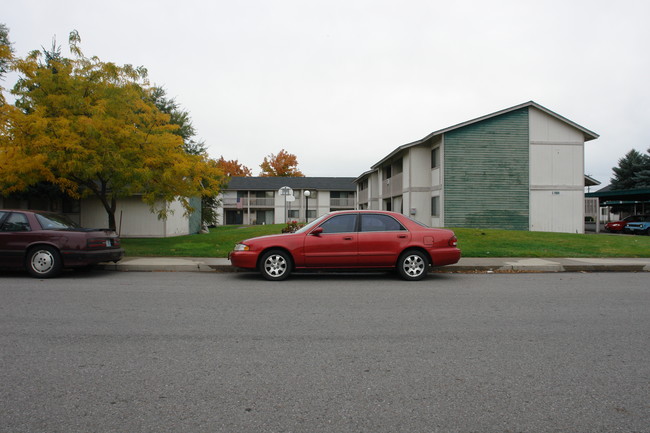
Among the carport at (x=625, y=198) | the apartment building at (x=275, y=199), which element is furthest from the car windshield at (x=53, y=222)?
the apartment building at (x=275, y=199)

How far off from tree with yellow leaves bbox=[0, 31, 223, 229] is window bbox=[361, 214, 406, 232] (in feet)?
24.7

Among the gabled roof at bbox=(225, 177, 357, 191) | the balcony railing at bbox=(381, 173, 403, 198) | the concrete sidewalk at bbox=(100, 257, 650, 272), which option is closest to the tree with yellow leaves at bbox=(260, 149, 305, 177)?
the gabled roof at bbox=(225, 177, 357, 191)

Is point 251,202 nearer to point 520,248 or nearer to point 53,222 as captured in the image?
point 520,248

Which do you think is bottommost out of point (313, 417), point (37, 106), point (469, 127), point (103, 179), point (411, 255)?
point (313, 417)

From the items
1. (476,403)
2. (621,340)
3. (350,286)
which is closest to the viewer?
(476,403)

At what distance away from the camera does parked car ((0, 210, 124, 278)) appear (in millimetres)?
9102

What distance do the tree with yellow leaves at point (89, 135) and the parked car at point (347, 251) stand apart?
6.61m

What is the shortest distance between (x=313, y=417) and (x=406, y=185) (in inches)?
998

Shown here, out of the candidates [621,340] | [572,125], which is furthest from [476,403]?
[572,125]

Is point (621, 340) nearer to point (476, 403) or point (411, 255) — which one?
point (476, 403)

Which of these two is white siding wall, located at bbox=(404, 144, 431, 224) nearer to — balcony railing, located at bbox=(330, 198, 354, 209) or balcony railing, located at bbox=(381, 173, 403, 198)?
balcony railing, located at bbox=(381, 173, 403, 198)

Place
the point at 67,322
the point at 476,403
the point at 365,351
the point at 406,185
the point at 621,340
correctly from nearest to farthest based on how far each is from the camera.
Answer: the point at 476,403
the point at 365,351
the point at 621,340
the point at 67,322
the point at 406,185

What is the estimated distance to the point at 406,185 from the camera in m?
27.5

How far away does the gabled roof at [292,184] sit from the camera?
51.4 m
